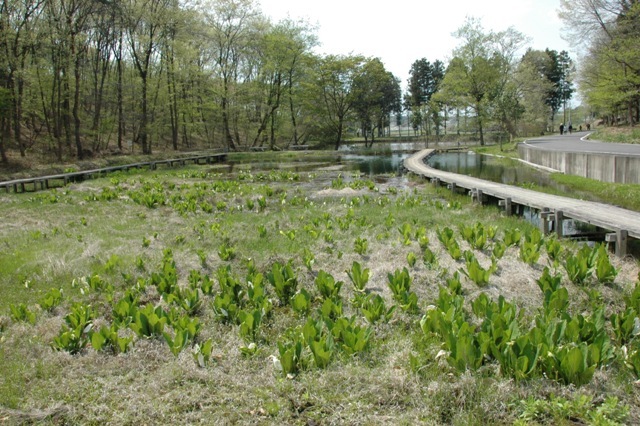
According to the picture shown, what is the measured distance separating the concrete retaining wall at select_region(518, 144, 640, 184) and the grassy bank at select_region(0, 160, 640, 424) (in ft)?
25.7

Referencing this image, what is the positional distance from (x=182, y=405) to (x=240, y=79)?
59.3m

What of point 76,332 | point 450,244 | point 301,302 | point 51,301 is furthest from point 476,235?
point 51,301

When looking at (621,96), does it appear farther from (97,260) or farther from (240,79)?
(240,79)

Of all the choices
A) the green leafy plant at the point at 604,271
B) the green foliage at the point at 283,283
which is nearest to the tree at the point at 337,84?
the green foliage at the point at 283,283

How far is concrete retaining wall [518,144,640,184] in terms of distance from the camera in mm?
14688

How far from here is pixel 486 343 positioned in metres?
4.11

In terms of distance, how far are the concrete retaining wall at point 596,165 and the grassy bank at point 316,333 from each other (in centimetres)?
783

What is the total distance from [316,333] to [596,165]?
16.7 m

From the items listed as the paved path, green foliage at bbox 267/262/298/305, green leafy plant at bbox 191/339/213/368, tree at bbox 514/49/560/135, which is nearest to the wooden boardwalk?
the paved path

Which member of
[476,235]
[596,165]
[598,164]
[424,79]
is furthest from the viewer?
[424,79]

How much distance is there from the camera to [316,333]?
15.1 feet

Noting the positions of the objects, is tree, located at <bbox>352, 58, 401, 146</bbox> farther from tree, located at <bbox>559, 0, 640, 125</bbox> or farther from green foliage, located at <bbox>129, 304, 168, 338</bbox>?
green foliage, located at <bbox>129, 304, 168, 338</bbox>

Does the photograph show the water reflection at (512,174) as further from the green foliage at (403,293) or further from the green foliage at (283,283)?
the green foliage at (283,283)

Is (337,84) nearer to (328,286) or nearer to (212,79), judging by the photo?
(212,79)
